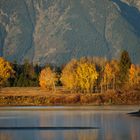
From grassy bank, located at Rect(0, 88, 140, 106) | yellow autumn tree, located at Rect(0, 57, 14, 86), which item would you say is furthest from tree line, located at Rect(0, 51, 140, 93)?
grassy bank, located at Rect(0, 88, 140, 106)

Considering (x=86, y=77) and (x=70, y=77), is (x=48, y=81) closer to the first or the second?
(x=70, y=77)

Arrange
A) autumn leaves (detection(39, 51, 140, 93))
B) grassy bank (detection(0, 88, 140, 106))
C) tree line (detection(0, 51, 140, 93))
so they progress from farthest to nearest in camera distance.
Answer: tree line (detection(0, 51, 140, 93))
autumn leaves (detection(39, 51, 140, 93))
grassy bank (detection(0, 88, 140, 106))

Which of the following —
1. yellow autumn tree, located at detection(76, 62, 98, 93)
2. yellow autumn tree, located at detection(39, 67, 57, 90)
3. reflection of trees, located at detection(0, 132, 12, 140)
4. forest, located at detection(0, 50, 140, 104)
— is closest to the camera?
reflection of trees, located at detection(0, 132, 12, 140)

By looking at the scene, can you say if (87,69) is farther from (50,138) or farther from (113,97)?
(50,138)

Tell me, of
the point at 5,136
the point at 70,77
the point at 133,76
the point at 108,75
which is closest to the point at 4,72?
the point at 70,77

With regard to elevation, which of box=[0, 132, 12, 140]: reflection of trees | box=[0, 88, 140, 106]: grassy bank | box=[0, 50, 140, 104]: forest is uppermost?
box=[0, 50, 140, 104]: forest

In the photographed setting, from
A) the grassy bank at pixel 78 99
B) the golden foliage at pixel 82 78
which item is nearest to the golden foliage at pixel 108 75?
the golden foliage at pixel 82 78

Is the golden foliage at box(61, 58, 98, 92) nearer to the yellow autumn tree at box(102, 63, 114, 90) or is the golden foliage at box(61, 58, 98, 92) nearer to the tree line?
the tree line

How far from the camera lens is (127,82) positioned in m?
189

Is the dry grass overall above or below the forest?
below

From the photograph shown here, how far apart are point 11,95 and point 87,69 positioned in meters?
27.1

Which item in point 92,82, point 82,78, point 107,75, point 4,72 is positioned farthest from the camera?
point 107,75

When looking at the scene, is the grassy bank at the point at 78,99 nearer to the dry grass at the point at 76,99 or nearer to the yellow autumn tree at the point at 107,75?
the dry grass at the point at 76,99

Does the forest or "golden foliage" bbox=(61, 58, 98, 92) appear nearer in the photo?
Result: the forest
